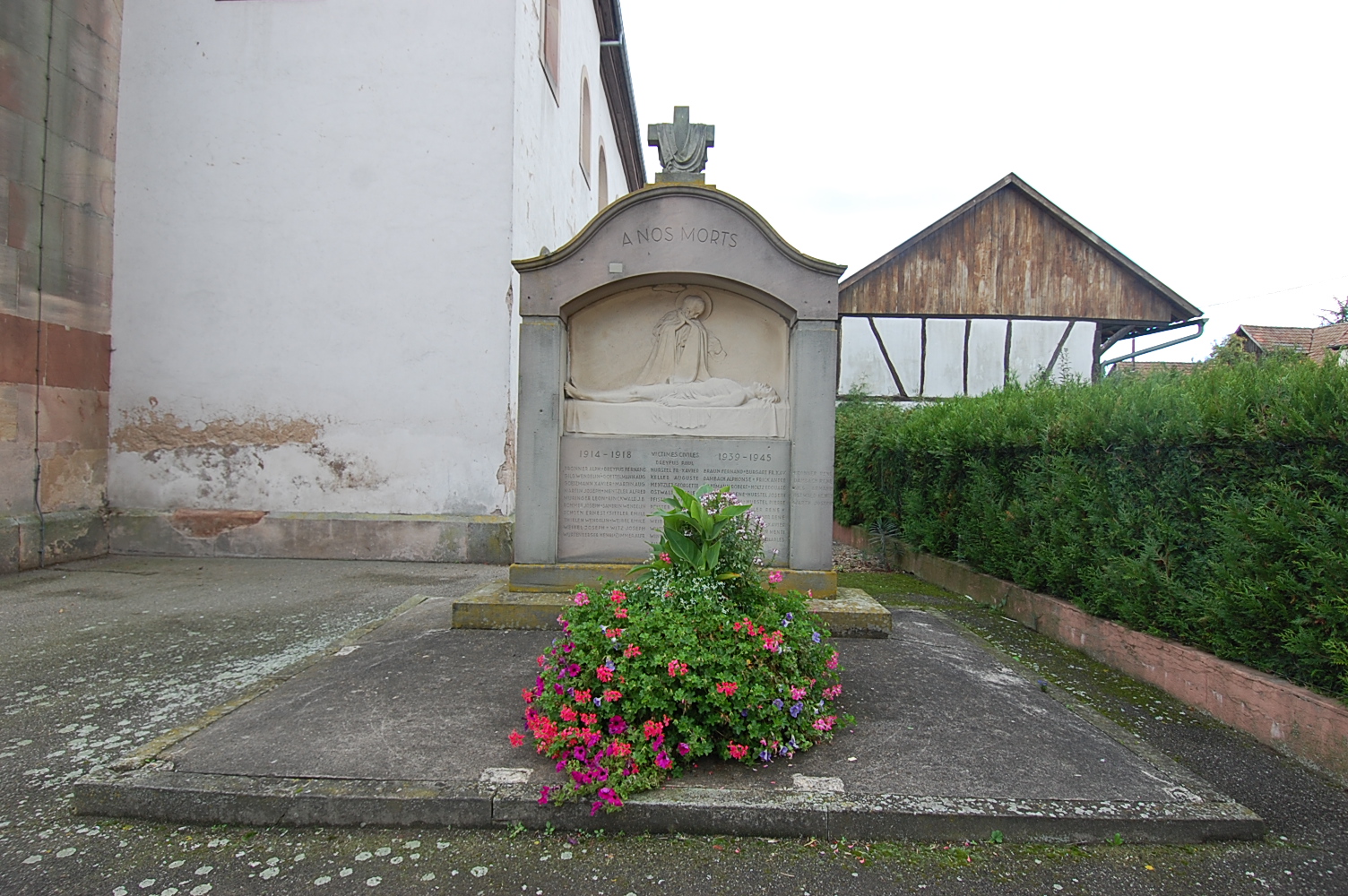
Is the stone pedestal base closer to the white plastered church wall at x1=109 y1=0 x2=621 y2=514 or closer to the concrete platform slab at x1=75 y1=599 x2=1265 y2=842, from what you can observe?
the concrete platform slab at x1=75 y1=599 x2=1265 y2=842

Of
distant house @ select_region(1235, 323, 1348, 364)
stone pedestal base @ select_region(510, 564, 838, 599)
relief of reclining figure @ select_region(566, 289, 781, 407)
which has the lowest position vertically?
stone pedestal base @ select_region(510, 564, 838, 599)

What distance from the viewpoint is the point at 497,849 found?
7.82 ft

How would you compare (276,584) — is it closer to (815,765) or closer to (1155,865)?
(815,765)

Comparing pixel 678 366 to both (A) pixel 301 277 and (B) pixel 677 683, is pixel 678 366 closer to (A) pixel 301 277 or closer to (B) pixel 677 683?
(B) pixel 677 683

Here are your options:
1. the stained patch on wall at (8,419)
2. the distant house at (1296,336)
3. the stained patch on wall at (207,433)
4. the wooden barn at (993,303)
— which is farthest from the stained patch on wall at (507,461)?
the distant house at (1296,336)

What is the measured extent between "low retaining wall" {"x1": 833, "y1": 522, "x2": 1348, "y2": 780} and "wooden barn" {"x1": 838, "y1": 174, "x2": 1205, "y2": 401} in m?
9.33

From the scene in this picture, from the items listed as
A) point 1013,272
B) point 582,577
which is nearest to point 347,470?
point 582,577

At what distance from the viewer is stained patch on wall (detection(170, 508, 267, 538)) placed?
26.9 feet

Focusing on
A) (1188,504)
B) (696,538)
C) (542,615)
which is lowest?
(542,615)

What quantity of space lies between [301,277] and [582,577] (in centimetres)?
579

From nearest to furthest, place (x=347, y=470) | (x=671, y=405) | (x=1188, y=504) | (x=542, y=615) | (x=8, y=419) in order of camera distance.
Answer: (x=1188, y=504) → (x=542, y=615) → (x=671, y=405) → (x=8, y=419) → (x=347, y=470)

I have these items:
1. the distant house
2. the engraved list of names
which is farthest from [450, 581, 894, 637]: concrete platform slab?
the distant house

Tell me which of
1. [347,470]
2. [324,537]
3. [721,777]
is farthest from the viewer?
[347,470]

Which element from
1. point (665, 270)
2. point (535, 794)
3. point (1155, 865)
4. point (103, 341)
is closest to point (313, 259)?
point (103, 341)
